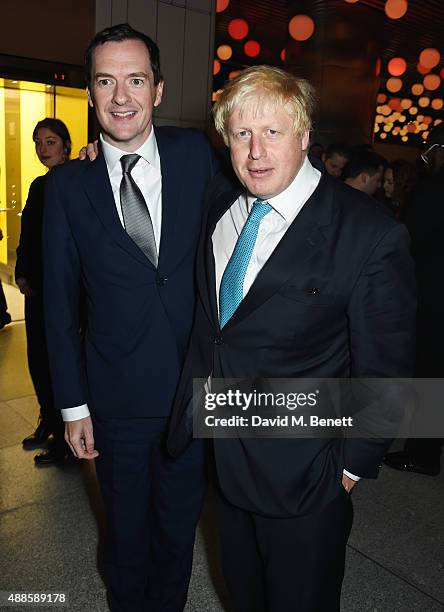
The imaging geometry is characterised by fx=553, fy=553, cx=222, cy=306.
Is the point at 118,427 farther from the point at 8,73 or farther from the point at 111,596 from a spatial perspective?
the point at 8,73

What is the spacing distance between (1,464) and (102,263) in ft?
5.97

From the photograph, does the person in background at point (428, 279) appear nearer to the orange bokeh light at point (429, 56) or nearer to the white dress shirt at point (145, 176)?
the white dress shirt at point (145, 176)

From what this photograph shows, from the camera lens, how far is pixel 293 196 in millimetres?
1341

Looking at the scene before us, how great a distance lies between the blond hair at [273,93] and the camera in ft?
4.16

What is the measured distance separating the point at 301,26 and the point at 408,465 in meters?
5.50

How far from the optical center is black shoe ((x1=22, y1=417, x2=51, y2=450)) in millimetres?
3088

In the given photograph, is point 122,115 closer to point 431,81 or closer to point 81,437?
point 81,437

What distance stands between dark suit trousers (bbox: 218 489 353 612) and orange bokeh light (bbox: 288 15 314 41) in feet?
21.0

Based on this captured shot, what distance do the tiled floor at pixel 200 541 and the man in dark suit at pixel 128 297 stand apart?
1.23 feet

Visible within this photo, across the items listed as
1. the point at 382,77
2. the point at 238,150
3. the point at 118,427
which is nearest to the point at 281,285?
the point at 238,150

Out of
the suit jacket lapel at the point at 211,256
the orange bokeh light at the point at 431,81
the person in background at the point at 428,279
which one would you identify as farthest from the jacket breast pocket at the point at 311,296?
the orange bokeh light at the point at 431,81

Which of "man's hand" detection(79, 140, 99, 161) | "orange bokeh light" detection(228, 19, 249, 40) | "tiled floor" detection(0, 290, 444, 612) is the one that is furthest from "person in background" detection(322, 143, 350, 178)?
"orange bokeh light" detection(228, 19, 249, 40)

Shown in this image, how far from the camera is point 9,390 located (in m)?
3.85

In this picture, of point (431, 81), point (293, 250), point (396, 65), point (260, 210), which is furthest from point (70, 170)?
point (431, 81)
